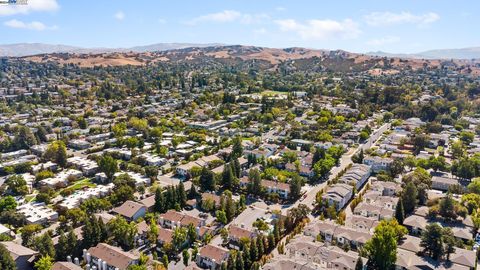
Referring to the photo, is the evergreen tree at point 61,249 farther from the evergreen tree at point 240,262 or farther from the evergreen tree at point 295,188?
the evergreen tree at point 295,188

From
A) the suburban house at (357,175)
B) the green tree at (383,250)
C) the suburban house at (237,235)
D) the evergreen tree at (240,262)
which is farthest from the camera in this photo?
the suburban house at (357,175)

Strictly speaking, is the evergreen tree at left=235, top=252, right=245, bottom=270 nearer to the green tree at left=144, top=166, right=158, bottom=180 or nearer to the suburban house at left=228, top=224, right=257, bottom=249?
the suburban house at left=228, top=224, right=257, bottom=249

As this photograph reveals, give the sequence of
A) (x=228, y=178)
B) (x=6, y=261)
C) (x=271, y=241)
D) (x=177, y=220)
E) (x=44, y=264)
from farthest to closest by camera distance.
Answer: (x=228, y=178), (x=177, y=220), (x=271, y=241), (x=44, y=264), (x=6, y=261)

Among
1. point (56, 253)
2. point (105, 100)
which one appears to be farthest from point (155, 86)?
point (56, 253)

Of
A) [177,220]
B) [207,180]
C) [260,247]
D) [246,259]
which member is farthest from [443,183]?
[177,220]

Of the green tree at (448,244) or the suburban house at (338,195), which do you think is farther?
the suburban house at (338,195)

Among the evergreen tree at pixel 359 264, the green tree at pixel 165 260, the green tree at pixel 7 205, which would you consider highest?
the evergreen tree at pixel 359 264

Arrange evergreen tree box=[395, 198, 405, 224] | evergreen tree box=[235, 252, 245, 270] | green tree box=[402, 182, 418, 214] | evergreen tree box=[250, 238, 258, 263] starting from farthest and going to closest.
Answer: green tree box=[402, 182, 418, 214] → evergreen tree box=[395, 198, 405, 224] → evergreen tree box=[250, 238, 258, 263] → evergreen tree box=[235, 252, 245, 270]

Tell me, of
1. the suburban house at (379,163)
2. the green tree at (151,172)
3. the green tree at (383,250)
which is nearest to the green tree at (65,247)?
the green tree at (151,172)

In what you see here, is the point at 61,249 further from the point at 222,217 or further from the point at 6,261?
the point at 222,217

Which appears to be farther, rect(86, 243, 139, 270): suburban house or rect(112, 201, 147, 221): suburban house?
rect(112, 201, 147, 221): suburban house

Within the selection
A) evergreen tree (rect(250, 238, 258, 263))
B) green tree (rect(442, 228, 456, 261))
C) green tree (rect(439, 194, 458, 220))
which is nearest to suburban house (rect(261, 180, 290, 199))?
evergreen tree (rect(250, 238, 258, 263))
